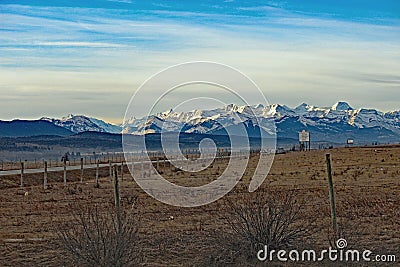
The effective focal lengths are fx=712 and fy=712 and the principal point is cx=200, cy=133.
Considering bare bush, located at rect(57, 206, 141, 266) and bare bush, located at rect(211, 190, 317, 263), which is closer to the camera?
bare bush, located at rect(57, 206, 141, 266)

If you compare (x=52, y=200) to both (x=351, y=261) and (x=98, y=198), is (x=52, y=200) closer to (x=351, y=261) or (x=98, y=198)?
(x=98, y=198)

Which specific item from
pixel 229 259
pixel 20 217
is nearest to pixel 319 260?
pixel 229 259

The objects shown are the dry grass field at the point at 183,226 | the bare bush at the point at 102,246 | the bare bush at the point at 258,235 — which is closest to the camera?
the bare bush at the point at 102,246

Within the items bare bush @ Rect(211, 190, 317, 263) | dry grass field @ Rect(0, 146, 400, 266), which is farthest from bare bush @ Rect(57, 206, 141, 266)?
bare bush @ Rect(211, 190, 317, 263)

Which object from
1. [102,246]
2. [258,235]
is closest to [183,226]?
[258,235]

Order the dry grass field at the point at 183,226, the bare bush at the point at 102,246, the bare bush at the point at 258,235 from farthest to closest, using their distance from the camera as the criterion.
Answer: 1. the dry grass field at the point at 183,226
2. the bare bush at the point at 258,235
3. the bare bush at the point at 102,246

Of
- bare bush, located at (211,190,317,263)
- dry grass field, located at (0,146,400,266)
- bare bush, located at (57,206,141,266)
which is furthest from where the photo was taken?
dry grass field, located at (0,146,400,266)

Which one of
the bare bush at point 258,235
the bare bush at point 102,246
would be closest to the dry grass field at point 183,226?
the bare bush at point 258,235

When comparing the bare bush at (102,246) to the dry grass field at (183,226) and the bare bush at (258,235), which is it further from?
the bare bush at (258,235)

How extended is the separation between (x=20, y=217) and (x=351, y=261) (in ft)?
41.1

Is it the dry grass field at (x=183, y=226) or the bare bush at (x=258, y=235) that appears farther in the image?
the dry grass field at (x=183, y=226)

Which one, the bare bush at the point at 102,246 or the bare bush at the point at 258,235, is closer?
the bare bush at the point at 102,246

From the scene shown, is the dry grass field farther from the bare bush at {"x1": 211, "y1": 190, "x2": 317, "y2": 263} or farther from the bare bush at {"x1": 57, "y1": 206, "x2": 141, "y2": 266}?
the bare bush at {"x1": 57, "y1": 206, "x2": 141, "y2": 266}

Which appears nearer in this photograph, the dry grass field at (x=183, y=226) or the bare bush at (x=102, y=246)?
the bare bush at (x=102, y=246)
